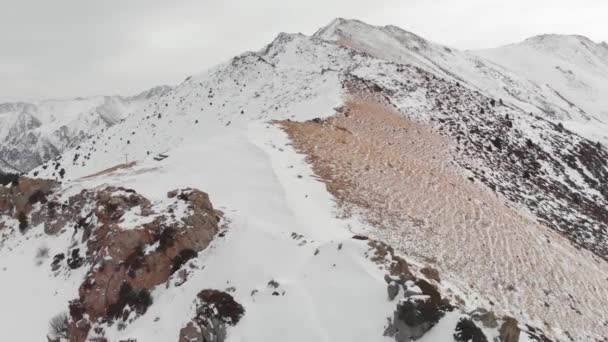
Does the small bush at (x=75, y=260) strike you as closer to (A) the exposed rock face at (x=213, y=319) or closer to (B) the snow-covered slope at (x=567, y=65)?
(A) the exposed rock face at (x=213, y=319)

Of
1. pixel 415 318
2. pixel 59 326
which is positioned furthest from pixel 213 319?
pixel 59 326

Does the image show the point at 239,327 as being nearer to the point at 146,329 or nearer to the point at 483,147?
the point at 146,329

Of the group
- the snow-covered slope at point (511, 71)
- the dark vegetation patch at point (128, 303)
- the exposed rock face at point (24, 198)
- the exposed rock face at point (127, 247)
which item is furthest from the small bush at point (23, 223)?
the snow-covered slope at point (511, 71)

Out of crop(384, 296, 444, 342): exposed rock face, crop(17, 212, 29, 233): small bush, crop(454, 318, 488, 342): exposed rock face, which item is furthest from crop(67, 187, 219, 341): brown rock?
crop(454, 318, 488, 342): exposed rock face

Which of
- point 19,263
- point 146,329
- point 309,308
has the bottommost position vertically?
point 19,263

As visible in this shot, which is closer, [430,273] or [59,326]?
[430,273]

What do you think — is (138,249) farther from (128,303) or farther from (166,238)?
(128,303)

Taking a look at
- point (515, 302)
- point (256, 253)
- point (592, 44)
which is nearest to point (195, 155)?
point (256, 253)
